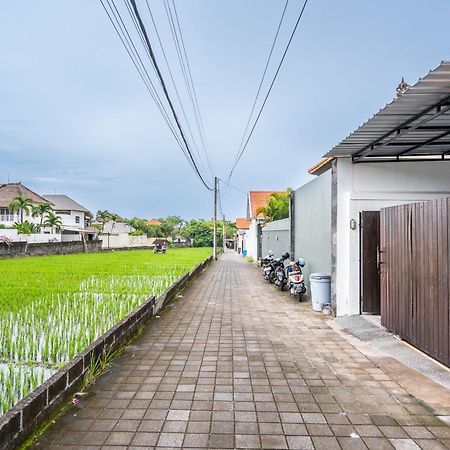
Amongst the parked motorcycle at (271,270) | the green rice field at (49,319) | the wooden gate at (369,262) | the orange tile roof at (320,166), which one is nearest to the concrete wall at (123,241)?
the green rice field at (49,319)

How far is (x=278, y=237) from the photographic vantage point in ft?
46.7

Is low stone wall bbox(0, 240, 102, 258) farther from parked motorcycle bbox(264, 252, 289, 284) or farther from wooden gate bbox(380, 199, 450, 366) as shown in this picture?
wooden gate bbox(380, 199, 450, 366)

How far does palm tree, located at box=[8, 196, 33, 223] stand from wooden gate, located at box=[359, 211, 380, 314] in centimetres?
3738

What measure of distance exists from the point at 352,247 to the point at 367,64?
178 inches

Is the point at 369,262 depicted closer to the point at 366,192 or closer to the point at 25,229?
the point at 366,192

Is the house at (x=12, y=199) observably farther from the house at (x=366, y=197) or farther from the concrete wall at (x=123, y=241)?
the house at (x=366, y=197)

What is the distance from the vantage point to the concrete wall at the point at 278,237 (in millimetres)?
12695

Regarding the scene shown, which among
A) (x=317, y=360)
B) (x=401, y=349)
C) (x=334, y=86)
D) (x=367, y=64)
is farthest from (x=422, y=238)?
(x=334, y=86)

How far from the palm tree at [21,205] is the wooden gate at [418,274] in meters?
38.3

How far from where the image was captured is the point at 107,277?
12.4m

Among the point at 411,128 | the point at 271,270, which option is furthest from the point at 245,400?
the point at 271,270

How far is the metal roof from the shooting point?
12.1 ft

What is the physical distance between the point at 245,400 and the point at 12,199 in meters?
42.7

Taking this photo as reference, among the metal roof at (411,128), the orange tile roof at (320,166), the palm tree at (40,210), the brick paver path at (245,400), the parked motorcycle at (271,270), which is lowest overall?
the brick paver path at (245,400)
